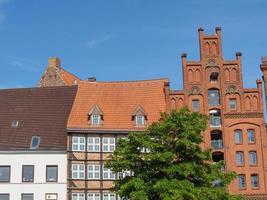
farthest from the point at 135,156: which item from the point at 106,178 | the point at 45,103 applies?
the point at 45,103

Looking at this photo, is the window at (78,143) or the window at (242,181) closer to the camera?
the window at (242,181)

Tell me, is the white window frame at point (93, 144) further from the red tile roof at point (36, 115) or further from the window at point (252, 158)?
the window at point (252, 158)

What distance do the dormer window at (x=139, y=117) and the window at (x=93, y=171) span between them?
555cm

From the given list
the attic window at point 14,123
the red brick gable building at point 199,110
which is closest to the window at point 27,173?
the red brick gable building at point 199,110

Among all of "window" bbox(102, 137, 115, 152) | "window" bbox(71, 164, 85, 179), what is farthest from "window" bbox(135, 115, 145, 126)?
"window" bbox(71, 164, 85, 179)

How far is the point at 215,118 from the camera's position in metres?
50.6

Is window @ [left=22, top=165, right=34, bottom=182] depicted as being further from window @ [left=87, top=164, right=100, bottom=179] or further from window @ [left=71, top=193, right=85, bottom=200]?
window @ [left=87, top=164, right=100, bottom=179]

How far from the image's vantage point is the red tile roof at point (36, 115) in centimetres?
4891

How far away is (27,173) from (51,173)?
205 cm

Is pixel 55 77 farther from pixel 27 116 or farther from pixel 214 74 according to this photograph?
pixel 214 74

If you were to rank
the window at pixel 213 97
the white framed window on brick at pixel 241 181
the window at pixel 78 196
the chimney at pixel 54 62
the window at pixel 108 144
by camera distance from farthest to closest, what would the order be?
the chimney at pixel 54 62
the window at pixel 213 97
the window at pixel 108 144
the white framed window on brick at pixel 241 181
the window at pixel 78 196

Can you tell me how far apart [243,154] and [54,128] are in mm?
17005

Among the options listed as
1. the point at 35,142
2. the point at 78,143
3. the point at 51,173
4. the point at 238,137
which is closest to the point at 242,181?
the point at 238,137

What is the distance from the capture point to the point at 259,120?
Result: 49.8 meters
